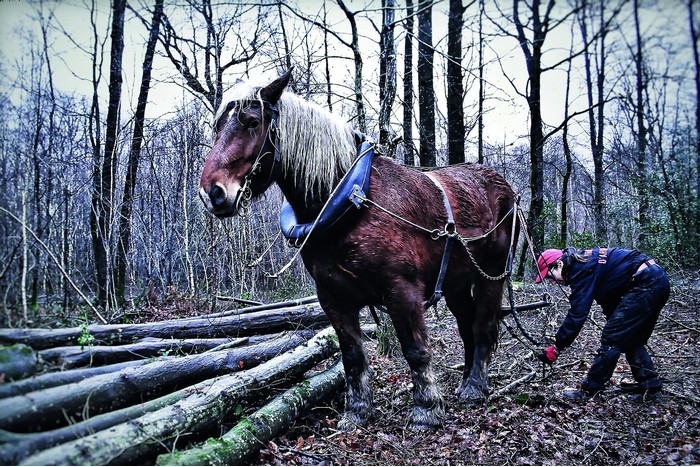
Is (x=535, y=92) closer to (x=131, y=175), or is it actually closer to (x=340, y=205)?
(x=340, y=205)

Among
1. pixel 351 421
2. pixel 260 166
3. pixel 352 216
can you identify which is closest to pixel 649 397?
pixel 351 421

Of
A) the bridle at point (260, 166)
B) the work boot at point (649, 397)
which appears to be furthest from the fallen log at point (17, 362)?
the work boot at point (649, 397)

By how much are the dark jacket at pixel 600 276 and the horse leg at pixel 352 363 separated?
6.12 feet

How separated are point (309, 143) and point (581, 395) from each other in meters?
3.36

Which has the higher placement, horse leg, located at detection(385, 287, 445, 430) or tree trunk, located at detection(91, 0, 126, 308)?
tree trunk, located at detection(91, 0, 126, 308)

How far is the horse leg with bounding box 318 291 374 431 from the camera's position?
11.1 ft

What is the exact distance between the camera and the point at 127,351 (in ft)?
12.0

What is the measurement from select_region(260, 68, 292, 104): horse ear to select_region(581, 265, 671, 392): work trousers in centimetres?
361

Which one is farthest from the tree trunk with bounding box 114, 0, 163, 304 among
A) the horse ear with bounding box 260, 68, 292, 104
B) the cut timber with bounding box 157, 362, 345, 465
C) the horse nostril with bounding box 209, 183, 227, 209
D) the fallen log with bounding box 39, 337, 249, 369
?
the horse nostril with bounding box 209, 183, 227, 209

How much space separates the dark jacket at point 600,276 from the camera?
406 cm

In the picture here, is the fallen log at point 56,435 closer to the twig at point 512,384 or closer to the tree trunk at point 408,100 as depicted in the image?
the twig at point 512,384

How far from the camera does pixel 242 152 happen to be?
9.43ft

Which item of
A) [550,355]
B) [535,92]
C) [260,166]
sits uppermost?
[535,92]

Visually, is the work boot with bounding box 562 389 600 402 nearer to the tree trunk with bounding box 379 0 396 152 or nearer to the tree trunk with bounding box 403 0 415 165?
the tree trunk with bounding box 379 0 396 152
